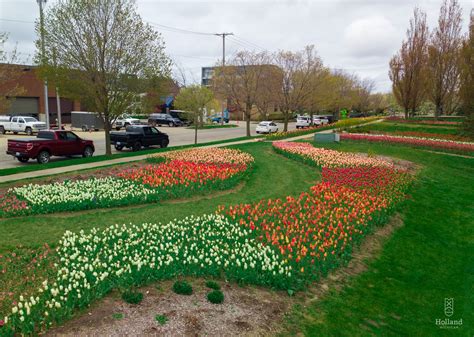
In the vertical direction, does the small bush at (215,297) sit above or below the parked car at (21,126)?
below

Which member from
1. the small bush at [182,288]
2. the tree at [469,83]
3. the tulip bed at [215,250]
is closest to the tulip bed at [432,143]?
the tree at [469,83]

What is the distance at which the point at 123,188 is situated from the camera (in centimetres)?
1220

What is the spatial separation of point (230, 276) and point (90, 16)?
1705 cm

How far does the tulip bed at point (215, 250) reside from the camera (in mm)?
5496

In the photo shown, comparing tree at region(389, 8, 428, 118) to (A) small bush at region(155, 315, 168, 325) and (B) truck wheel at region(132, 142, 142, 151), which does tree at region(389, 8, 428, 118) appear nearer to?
(B) truck wheel at region(132, 142, 142, 151)

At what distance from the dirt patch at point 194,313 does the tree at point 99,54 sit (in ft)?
52.1

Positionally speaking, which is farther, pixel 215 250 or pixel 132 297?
pixel 215 250

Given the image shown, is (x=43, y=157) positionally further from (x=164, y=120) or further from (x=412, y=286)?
(x=164, y=120)

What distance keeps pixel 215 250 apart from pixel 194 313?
2007mm

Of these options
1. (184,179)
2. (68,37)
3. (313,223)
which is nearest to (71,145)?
(68,37)

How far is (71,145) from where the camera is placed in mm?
20688

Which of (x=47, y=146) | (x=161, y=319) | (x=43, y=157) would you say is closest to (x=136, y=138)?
(x=47, y=146)

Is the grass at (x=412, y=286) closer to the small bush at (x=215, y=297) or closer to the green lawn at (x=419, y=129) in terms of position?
the small bush at (x=215, y=297)

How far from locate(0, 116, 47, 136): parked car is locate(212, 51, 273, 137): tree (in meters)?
19.1
